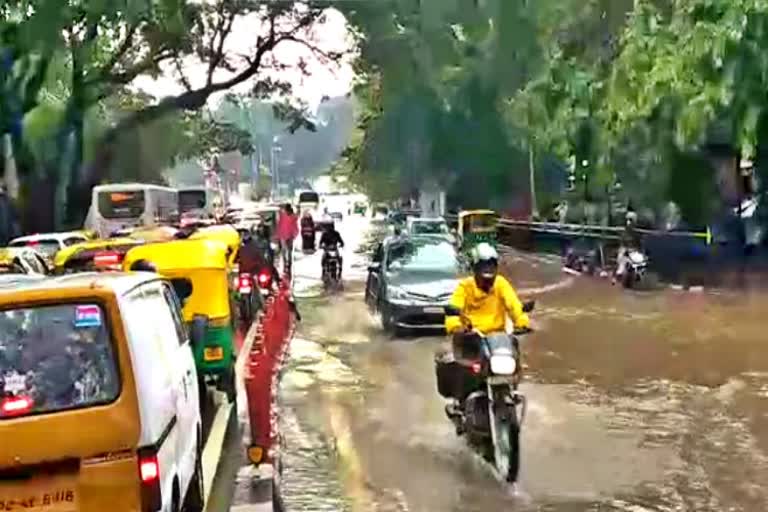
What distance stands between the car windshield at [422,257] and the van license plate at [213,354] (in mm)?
8450

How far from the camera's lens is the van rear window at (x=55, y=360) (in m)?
6.19

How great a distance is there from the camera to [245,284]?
22.5m

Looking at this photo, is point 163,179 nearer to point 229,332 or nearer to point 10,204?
point 10,204

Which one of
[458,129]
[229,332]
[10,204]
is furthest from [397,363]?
[458,129]

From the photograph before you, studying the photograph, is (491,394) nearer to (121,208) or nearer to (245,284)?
(245,284)

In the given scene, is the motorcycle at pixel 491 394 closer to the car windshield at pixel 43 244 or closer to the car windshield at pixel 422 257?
the car windshield at pixel 422 257

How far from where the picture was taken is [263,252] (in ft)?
81.4

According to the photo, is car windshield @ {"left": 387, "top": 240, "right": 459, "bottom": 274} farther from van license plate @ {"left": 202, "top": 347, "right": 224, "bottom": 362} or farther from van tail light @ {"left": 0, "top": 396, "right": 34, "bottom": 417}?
van tail light @ {"left": 0, "top": 396, "right": 34, "bottom": 417}

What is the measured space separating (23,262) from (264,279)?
23.8ft

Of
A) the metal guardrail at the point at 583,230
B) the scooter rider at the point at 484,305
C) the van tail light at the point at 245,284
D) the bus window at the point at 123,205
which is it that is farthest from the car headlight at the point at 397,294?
the bus window at the point at 123,205

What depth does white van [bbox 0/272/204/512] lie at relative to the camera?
6.02 metres

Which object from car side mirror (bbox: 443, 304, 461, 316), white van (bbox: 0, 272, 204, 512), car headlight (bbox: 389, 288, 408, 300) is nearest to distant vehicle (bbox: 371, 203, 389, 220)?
car headlight (bbox: 389, 288, 408, 300)

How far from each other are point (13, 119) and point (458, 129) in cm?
2858

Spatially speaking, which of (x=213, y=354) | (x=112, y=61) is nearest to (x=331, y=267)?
(x=112, y=61)
